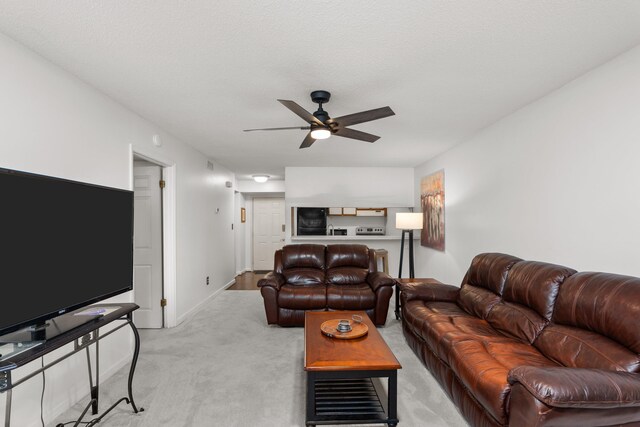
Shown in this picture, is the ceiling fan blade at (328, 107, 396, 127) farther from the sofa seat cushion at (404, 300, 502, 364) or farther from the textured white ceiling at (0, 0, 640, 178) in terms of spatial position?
the sofa seat cushion at (404, 300, 502, 364)

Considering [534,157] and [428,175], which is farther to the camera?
[428,175]

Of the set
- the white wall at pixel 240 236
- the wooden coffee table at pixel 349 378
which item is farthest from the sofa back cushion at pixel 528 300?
the white wall at pixel 240 236

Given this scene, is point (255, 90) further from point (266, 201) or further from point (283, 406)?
point (266, 201)

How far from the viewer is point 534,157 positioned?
113 inches

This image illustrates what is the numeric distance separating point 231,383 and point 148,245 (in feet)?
7.23

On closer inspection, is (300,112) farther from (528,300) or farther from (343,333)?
(528,300)

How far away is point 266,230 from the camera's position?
27.8ft

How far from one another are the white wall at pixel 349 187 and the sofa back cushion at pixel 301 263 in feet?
5.99

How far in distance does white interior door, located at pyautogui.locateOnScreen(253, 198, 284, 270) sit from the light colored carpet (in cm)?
453

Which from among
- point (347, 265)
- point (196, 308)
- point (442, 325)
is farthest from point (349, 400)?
point (196, 308)

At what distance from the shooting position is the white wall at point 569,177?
6.70 feet

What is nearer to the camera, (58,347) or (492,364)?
(58,347)

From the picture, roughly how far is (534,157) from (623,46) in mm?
1061

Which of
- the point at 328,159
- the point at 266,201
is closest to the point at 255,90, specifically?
the point at 328,159
